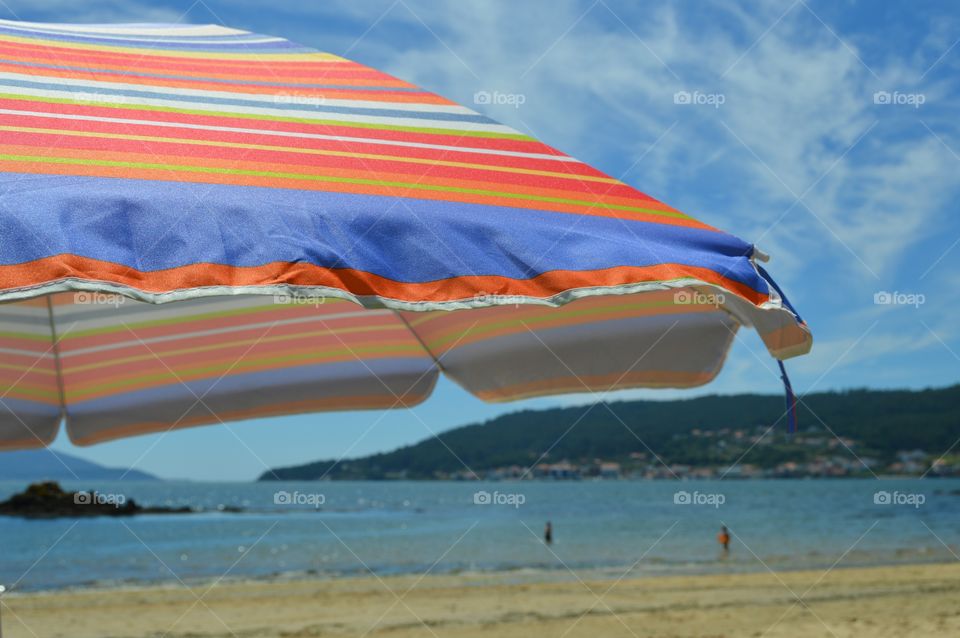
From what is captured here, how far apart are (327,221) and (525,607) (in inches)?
474

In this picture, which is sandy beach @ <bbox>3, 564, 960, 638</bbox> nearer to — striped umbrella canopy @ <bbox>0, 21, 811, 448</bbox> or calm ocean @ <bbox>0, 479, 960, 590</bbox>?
calm ocean @ <bbox>0, 479, 960, 590</bbox>

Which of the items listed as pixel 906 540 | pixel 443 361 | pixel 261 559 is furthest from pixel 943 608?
pixel 261 559

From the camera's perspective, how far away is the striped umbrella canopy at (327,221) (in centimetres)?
153

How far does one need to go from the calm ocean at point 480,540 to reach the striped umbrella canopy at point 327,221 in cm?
187

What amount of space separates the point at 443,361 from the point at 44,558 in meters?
27.5

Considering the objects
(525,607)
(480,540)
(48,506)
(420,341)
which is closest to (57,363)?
(420,341)

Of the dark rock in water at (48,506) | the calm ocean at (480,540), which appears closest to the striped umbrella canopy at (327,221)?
the calm ocean at (480,540)

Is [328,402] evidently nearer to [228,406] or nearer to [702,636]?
[228,406]

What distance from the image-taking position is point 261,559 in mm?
24703

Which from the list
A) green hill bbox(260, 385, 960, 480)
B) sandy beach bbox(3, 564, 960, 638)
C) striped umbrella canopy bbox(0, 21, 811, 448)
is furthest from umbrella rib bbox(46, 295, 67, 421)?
green hill bbox(260, 385, 960, 480)

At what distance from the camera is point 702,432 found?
68.2 meters

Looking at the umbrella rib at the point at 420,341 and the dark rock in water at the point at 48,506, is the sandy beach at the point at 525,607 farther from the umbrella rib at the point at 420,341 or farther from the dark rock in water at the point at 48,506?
the dark rock in water at the point at 48,506

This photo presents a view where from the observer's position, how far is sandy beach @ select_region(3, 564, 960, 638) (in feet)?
35.7

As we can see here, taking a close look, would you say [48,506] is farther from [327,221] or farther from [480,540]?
[327,221]
